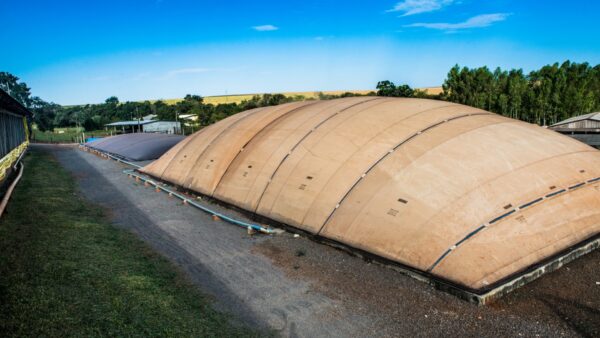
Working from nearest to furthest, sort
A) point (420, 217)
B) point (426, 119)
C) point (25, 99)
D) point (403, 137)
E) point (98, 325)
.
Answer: point (98, 325) → point (420, 217) → point (403, 137) → point (426, 119) → point (25, 99)

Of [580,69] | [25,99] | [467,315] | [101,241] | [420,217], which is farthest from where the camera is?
[25,99]

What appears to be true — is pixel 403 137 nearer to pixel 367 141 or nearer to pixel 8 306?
pixel 367 141

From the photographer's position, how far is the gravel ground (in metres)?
7.08

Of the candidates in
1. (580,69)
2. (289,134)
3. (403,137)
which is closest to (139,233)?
(289,134)

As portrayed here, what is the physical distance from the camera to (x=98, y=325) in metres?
6.69

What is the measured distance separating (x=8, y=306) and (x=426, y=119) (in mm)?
13157

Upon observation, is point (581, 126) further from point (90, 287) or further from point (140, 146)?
point (90, 287)

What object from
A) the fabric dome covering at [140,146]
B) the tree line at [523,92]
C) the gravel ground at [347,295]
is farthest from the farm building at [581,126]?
the fabric dome covering at [140,146]

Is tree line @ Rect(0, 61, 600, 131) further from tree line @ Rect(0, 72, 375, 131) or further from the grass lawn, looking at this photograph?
the grass lawn

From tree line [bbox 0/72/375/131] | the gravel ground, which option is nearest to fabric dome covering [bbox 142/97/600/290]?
the gravel ground

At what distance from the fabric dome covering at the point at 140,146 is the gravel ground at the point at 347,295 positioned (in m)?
24.8

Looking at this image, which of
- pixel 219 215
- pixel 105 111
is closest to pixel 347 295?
pixel 219 215

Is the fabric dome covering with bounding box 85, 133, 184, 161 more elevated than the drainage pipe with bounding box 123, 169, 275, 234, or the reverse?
the fabric dome covering with bounding box 85, 133, 184, 161

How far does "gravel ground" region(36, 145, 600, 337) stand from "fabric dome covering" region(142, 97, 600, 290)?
2.12 feet
